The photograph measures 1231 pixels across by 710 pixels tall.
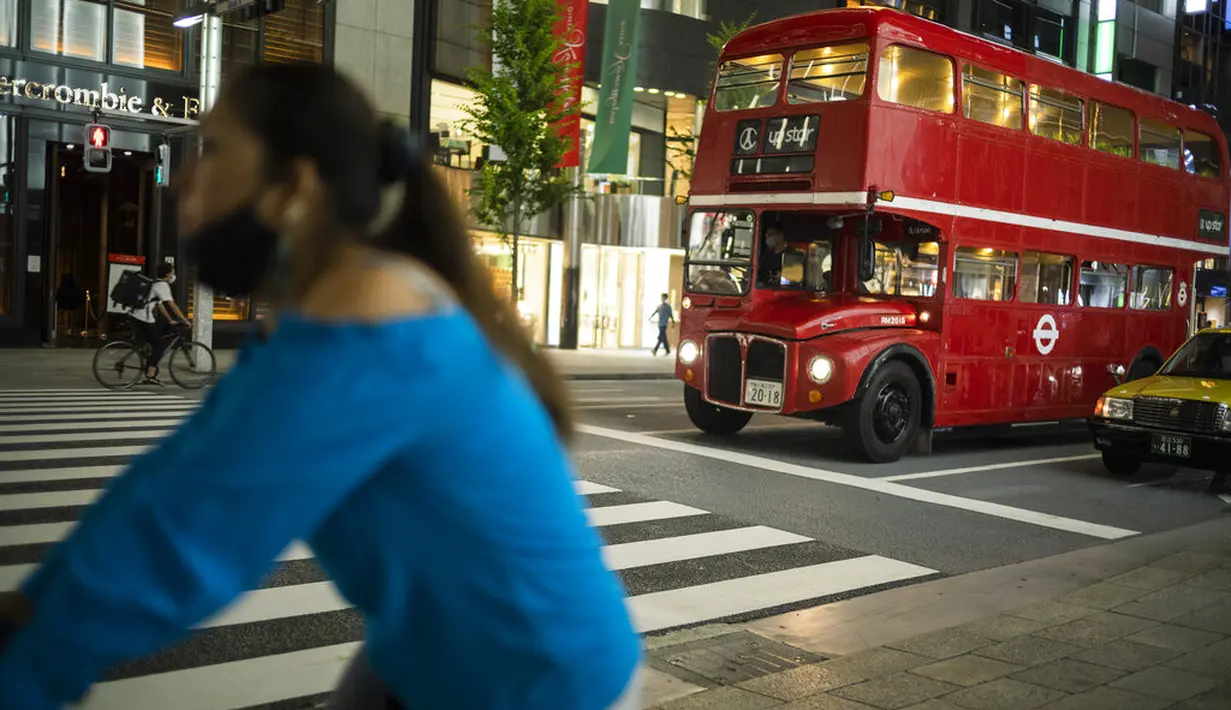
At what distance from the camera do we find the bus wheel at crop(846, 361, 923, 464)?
1241 cm

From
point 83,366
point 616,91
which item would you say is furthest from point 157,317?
point 616,91

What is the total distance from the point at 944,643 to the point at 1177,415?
7337mm

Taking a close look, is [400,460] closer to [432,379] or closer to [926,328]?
[432,379]

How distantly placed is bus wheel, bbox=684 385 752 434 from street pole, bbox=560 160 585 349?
18.3m

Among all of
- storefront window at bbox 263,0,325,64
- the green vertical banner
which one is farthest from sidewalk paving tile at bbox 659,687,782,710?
the green vertical banner

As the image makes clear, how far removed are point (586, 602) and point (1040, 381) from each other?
14.6m

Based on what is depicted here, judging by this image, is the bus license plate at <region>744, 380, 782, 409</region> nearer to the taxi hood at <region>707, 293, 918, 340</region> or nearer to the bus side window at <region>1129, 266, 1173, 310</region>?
the taxi hood at <region>707, 293, 918, 340</region>

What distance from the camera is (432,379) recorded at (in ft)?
4.48

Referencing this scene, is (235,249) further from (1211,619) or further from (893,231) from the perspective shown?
(893,231)

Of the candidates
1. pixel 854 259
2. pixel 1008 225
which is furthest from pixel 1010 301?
pixel 854 259

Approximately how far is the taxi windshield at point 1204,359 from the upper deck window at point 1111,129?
3643 millimetres

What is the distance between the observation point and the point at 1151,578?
7.12 meters

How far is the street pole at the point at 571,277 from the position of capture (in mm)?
32344

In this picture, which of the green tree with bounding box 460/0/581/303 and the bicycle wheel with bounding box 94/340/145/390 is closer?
the bicycle wheel with bounding box 94/340/145/390
